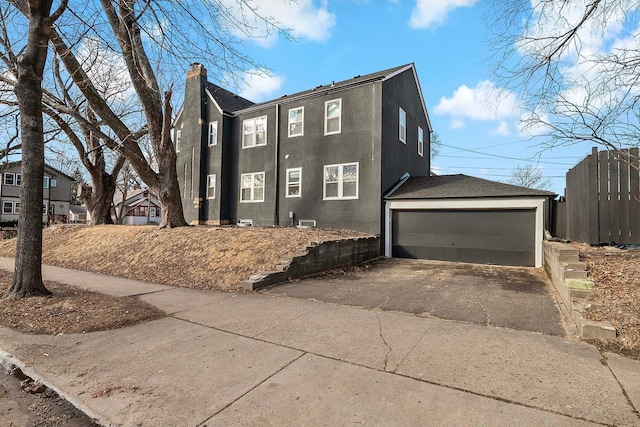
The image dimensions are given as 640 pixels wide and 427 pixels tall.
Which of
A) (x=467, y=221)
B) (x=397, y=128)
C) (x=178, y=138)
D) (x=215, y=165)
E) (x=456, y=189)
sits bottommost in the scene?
(x=467, y=221)

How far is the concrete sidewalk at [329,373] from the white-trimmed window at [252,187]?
464 inches

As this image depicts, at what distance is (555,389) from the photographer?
2859 millimetres

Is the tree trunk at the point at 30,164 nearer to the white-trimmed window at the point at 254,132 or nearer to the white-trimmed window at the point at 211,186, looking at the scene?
the white-trimmed window at the point at 254,132

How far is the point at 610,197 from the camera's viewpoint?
6.86 m

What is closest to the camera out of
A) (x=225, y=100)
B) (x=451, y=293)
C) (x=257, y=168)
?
(x=451, y=293)

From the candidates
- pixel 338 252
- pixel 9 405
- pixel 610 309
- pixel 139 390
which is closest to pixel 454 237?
pixel 338 252

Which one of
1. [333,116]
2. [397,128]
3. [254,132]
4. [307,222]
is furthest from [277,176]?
[397,128]

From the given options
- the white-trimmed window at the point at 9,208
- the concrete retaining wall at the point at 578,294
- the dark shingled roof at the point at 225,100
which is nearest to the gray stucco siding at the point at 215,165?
the dark shingled roof at the point at 225,100

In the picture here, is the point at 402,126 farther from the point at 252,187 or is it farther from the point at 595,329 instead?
the point at 595,329

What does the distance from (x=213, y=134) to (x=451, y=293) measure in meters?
15.2

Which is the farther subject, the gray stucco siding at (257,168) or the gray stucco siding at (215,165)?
the gray stucco siding at (215,165)

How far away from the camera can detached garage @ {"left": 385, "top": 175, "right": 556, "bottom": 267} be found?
10812mm

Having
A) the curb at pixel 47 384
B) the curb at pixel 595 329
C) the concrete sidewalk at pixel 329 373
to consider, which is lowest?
the curb at pixel 47 384

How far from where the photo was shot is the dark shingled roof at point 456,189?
11.0 metres
